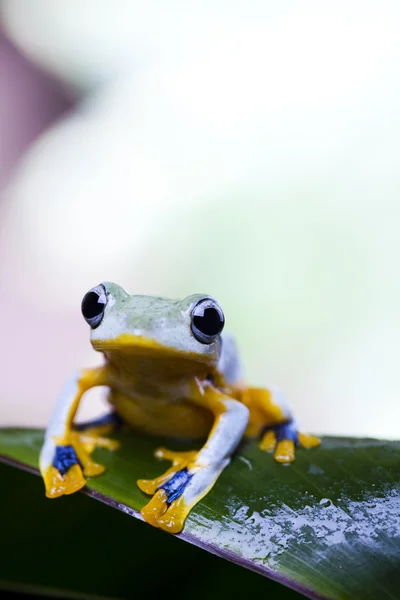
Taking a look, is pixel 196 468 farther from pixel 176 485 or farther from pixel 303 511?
pixel 303 511

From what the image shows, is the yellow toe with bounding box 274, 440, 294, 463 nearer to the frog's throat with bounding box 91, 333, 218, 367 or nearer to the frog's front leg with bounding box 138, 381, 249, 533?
the frog's front leg with bounding box 138, 381, 249, 533

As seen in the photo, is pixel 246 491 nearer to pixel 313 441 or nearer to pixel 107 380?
pixel 313 441

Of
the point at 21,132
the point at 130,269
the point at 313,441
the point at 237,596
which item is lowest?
the point at 237,596

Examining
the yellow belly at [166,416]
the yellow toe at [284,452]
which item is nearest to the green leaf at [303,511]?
the yellow toe at [284,452]

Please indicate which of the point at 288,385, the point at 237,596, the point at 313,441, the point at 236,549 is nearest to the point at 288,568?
the point at 236,549

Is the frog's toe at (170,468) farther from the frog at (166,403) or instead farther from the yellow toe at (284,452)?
the yellow toe at (284,452)

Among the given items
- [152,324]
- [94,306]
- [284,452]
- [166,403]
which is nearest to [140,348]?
[152,324]
